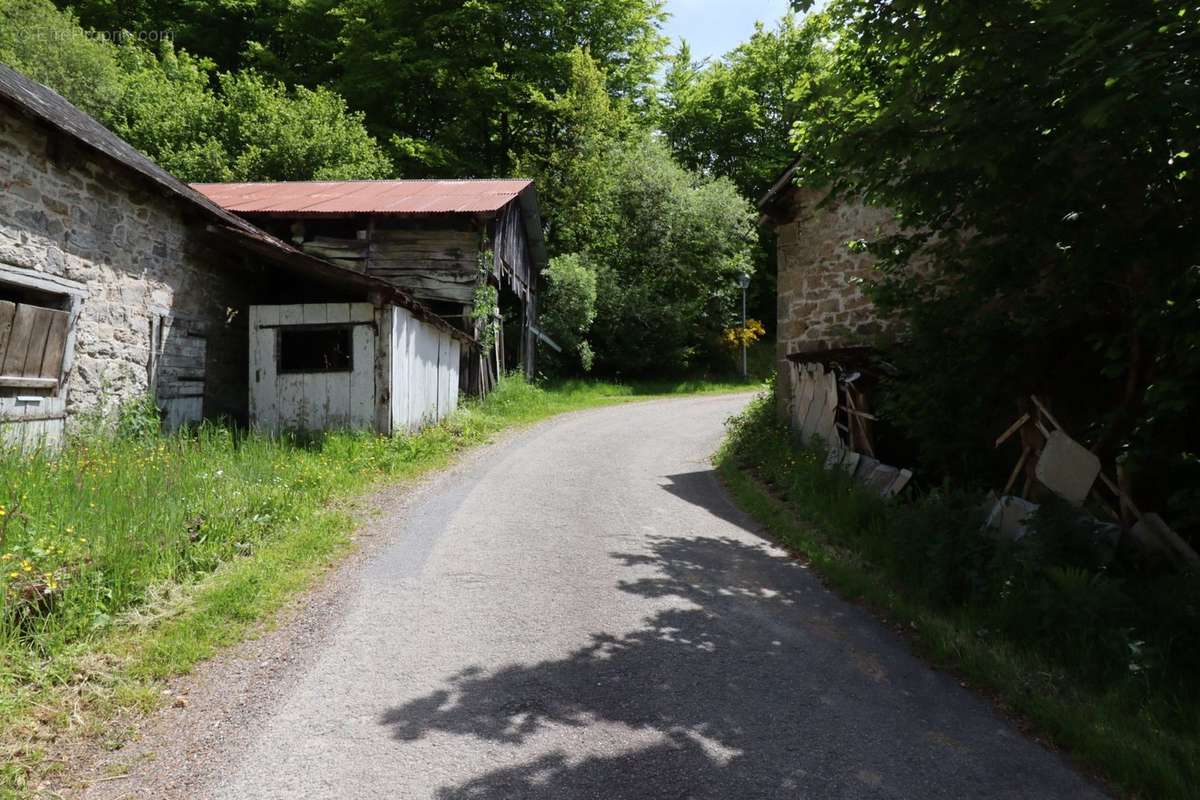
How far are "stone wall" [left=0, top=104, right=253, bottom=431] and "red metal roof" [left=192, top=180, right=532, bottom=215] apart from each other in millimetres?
3410

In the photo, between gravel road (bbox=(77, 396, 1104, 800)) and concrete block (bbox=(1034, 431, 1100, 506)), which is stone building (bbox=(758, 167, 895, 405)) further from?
gravel road (bbox=(77, 396, 1104, 800))

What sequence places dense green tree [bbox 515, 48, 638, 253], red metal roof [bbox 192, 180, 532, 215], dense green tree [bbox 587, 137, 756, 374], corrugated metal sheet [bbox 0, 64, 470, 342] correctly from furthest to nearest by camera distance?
dense green tree [bbox 515, 48, 638, 253]
dense green tree [bbox 587, 137, 756, 374]
red metal roof [bbox 192, 180, 532, 215]
corrugated metal sheet [bbox 0, 64, 470, 342]

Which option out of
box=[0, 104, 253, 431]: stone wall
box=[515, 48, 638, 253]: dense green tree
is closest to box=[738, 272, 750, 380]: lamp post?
box=[515, 48, 638, 253]: dense green tree

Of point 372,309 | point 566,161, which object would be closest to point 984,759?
point 372,309

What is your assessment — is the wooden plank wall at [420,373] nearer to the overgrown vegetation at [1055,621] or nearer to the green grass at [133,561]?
the green grass at [133,561]

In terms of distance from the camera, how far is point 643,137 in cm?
2964

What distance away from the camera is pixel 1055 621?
422 cm

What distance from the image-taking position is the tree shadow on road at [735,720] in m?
3.00

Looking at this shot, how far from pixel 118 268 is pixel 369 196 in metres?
7.54

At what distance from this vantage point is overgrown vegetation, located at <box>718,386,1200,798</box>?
3350mm

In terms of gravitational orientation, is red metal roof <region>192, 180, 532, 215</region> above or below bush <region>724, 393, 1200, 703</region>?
above

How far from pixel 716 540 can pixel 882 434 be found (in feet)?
11.6

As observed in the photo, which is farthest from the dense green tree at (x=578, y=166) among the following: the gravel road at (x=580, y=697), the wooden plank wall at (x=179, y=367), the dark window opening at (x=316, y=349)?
the gravel road at (x=580, y=697)

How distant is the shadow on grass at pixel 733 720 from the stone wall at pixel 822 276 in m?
6.71
